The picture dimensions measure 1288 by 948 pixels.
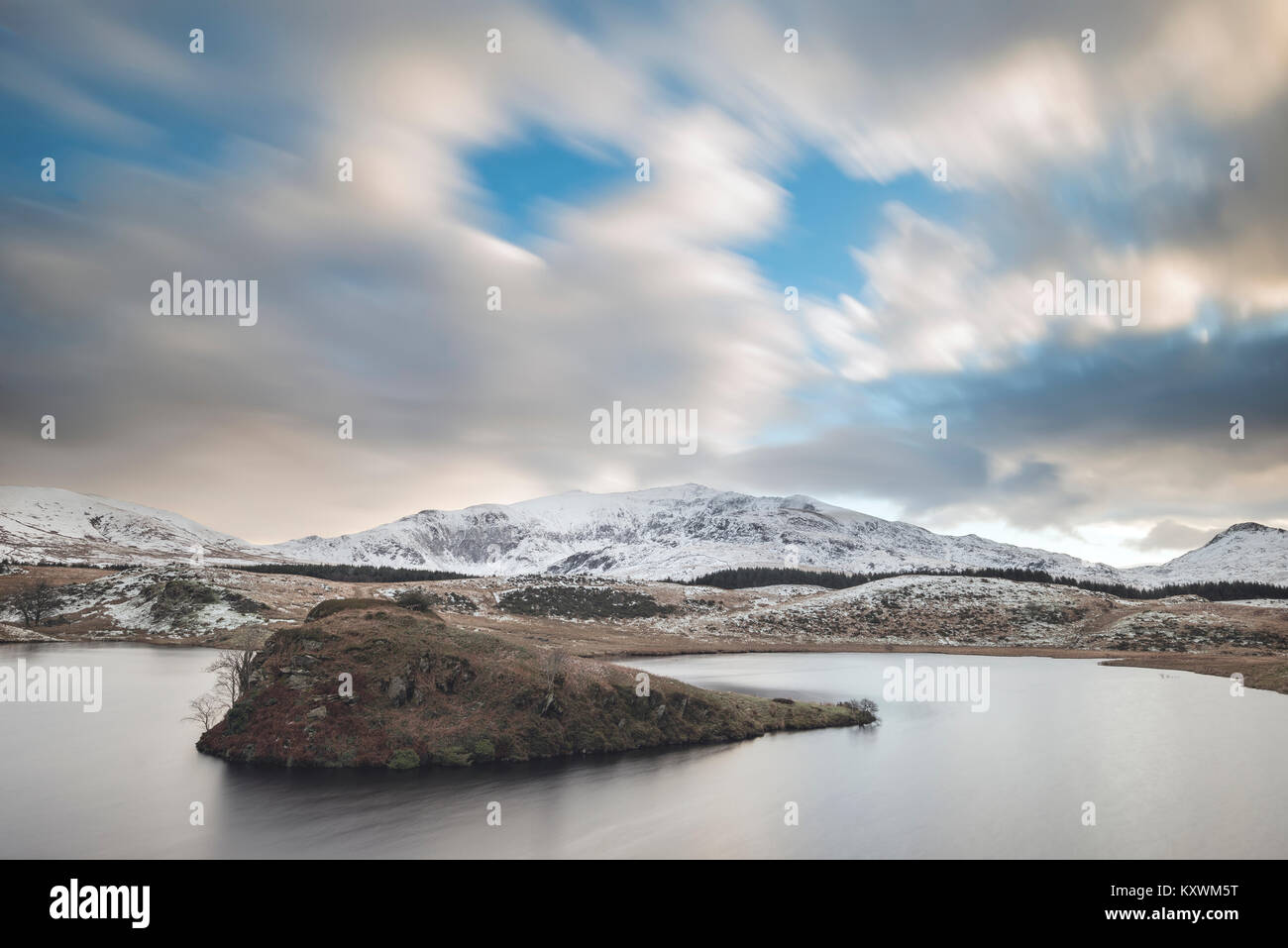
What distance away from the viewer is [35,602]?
391 feet

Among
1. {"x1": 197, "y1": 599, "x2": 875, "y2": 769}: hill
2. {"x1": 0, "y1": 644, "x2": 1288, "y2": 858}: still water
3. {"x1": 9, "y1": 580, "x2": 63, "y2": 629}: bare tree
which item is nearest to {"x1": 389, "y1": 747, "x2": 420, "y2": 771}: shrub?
{"x1": 197, "y1": 599, "x2": 875, "y2": 769}: hill

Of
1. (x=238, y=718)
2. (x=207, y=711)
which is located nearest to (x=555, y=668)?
(x=238, y=718)

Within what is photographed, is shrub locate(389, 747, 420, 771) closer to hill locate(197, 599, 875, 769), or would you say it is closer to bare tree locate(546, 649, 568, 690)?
hill locate(197, 599, 875, 769)

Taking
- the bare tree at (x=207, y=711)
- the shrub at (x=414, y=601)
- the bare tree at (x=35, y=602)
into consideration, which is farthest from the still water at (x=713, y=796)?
the bare tree at (x=35, y=602)

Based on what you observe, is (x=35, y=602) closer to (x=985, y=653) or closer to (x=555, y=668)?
(x=555, y=668)

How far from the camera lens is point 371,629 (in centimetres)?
3928

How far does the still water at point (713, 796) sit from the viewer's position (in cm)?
2384

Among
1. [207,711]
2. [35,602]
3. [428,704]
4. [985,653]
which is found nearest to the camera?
[428,704]

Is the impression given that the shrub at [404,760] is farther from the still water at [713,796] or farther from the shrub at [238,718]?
the shrub at [238,718]

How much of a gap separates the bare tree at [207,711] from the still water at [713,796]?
130 centimetres

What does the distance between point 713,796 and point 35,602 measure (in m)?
141

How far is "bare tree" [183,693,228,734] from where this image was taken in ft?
131

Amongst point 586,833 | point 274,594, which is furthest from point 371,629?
point 274,594
